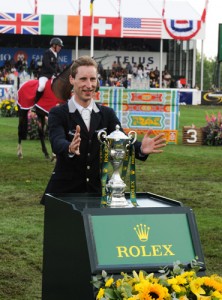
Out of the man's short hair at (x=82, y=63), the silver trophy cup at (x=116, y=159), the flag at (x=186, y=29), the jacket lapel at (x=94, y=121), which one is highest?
the flag at (x=186, y=29)

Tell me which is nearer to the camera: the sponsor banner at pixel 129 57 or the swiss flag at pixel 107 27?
the swiss flag at pixel 107 27

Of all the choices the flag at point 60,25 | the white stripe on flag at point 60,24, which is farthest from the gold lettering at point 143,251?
the white stripe on flag at point 60,24

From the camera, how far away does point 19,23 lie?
54250 millimetres

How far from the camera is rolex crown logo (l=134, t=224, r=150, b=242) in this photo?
15.5 feet

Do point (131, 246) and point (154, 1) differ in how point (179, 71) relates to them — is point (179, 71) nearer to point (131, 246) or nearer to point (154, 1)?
point (154, 1)

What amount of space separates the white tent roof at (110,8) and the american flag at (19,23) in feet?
1.53

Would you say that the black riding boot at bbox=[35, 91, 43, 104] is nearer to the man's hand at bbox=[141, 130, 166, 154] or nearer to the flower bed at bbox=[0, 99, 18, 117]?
the man's hand at bbox=[141, 130, 166, 154]

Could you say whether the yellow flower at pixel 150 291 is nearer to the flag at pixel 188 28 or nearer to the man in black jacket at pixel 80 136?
the man in black jacket at pixel 80 136

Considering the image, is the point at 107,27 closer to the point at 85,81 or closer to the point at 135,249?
the point at 85,81

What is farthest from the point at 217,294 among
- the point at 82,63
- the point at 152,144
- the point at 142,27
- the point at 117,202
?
the point at 142,27

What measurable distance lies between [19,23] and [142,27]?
25.3ft

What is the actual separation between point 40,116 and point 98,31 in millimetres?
38139

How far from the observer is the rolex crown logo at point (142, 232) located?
4.73 metres

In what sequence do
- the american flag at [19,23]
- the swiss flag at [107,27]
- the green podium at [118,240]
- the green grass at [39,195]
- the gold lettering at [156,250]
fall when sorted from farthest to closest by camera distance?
the swiss flag at [107,27], the american flag at [19,23], the green grass at [39,195], the gold lettering at [156,250], the green podium at [118,240]
